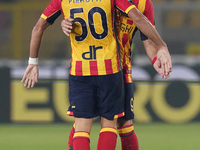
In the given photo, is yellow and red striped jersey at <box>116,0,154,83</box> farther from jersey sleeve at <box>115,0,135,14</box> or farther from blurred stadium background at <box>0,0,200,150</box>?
blurred stadium background at <box>0,0,200,150</box>

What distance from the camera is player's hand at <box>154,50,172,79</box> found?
2.89m

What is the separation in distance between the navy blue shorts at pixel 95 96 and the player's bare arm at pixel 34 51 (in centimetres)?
37

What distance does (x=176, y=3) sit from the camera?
6.75 m

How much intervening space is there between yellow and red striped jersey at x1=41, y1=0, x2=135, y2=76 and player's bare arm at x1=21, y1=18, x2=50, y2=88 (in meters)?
0.08

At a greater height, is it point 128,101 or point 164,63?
point 164,63

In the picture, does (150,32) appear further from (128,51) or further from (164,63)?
(128,51)

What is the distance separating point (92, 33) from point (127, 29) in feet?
1.69

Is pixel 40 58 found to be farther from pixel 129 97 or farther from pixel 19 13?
pixel 129 97

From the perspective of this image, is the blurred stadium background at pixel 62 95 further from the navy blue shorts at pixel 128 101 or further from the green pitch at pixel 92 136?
the navy blue shorts at pixel 128 101

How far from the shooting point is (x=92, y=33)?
9.95 ft

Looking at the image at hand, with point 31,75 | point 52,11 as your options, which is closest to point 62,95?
point 31,75

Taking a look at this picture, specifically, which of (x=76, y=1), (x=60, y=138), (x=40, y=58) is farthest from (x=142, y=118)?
(x=76, y=1)

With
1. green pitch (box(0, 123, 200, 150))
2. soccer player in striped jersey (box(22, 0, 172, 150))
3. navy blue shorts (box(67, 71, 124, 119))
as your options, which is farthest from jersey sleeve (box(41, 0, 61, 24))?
green pitch (box(0, 123, 200, 150))

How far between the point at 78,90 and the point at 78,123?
0.80 ft
